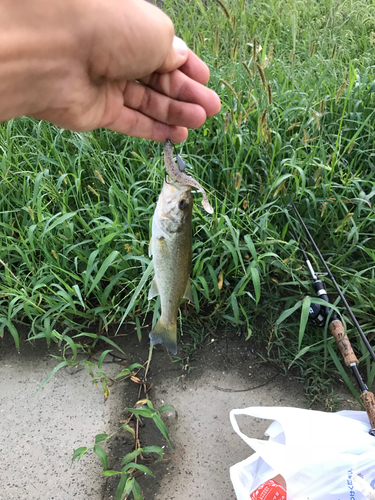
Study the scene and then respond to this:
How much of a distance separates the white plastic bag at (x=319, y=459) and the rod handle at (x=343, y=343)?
33 cm

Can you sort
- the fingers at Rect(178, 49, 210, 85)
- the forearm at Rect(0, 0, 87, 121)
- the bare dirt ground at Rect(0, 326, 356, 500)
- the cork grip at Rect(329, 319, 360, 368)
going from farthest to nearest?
1. the bare dirt ground at Rect(0, 326, 356, 500)
2. the cork grip at Rect(329, 319, 360, 368)
3. the fingers at Rect(178, 49, 210, 85)
4. the forearm at Rect(0, 0, 87, 121)

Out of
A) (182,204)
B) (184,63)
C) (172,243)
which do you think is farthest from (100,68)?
(172,243)

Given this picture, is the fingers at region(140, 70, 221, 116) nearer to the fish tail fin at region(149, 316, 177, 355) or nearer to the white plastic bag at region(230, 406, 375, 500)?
the fish tail fin at region(149, 316, 177, 355)

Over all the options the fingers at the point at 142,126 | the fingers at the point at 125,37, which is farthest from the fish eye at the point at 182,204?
the fingers at the point at 125,37

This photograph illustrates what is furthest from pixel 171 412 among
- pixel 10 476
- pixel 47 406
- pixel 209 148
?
pixel 209 148

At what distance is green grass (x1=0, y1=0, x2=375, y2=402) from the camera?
233cm

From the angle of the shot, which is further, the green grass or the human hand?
the green grass

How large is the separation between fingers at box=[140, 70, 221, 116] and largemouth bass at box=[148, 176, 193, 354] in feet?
1.88

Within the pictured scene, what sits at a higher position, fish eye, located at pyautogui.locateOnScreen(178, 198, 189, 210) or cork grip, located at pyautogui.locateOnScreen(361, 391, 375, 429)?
fish eye, located at pyautogui.locateOnScreen(178, 198, 189, 210)

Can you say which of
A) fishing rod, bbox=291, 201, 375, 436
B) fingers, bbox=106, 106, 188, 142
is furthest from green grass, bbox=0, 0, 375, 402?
fingers, bbox=106, 106, 188, 142

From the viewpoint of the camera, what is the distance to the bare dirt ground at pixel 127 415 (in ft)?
6.64

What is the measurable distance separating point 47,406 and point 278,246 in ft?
6.33

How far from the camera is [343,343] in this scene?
1892 mm

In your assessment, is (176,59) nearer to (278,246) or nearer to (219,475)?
(278,246)
